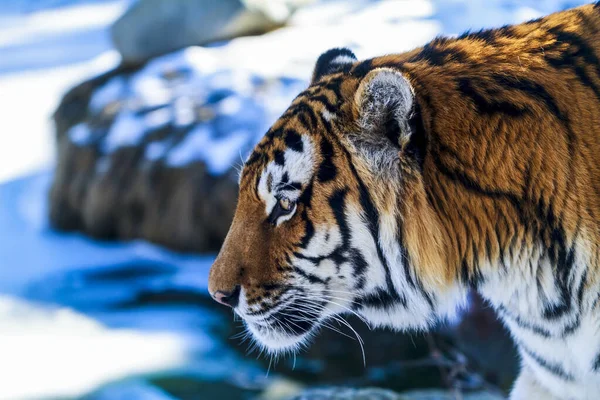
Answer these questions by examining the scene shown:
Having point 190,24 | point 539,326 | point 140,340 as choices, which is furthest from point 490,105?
point 190,24

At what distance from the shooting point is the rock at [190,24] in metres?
4.31

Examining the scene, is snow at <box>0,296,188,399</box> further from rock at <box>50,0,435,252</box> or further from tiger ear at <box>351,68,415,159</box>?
→ tiger ear at <box>351,68,415,159</box>

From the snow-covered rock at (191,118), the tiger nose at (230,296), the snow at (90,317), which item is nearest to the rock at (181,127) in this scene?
the snow-covered rock at (191,118)

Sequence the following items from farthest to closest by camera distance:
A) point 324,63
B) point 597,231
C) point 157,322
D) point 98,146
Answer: point 98,146
point 157,322
point 324,63
point 597,231

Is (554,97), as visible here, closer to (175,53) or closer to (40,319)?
(40,319)

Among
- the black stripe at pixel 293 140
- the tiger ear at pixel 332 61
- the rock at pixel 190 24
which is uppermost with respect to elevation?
the rock at pixel 190 24

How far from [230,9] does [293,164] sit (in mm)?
3315

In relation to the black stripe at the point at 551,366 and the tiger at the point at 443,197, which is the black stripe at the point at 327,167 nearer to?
the tiger at the point at 443,197

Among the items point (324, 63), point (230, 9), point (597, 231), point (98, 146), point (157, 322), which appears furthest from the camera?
point (230, 9)

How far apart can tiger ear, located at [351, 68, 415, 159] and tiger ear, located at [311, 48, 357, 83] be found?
268 mm

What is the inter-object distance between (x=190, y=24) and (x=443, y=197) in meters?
3.49

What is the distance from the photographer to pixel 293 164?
1195mm

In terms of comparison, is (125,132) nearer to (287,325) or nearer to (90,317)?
(90,317)

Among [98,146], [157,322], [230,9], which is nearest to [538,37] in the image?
[157,322]
